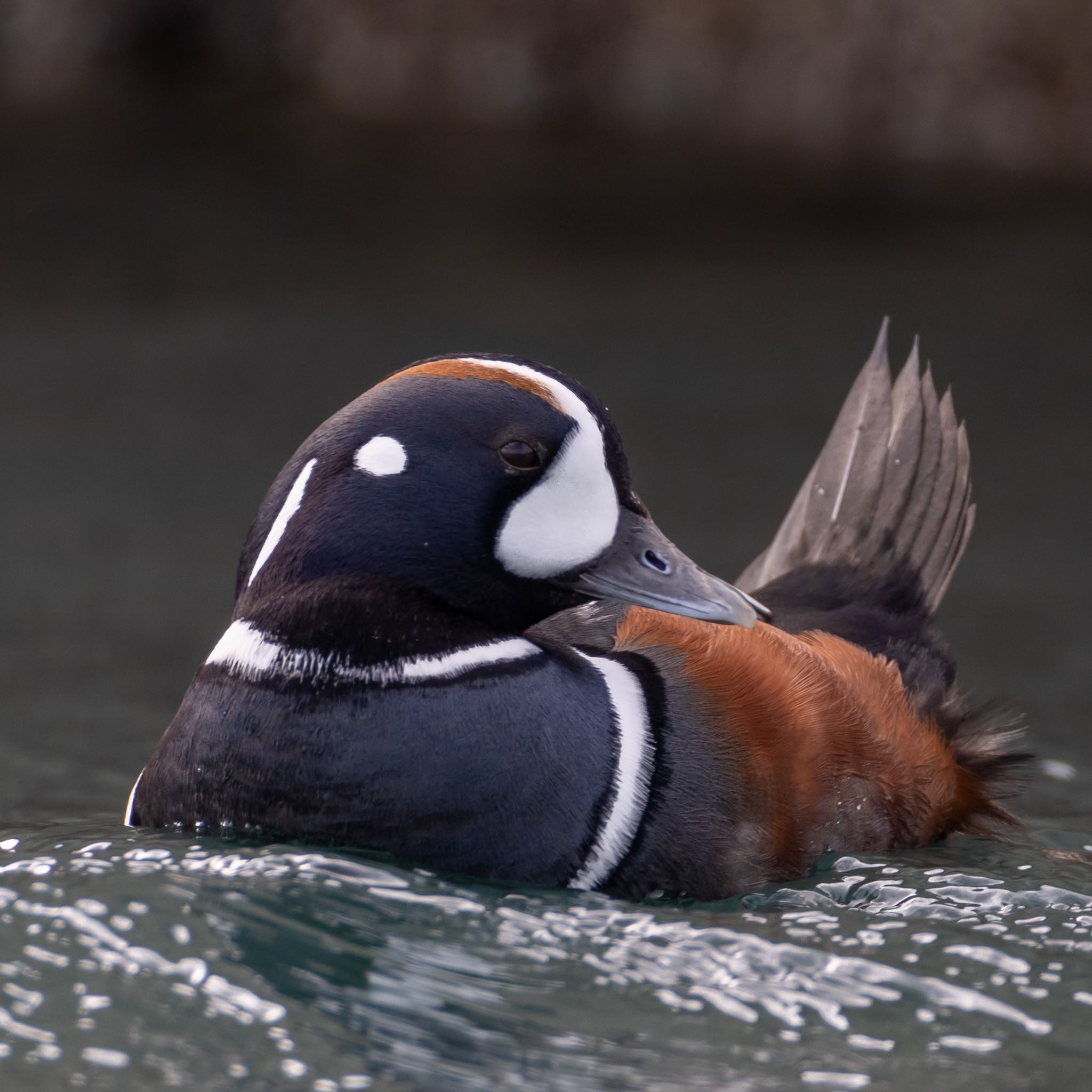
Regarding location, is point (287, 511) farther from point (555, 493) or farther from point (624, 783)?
point (624, 783)

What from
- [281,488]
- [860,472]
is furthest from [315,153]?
[281,488]

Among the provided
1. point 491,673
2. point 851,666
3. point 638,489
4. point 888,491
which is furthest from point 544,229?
point 491,673

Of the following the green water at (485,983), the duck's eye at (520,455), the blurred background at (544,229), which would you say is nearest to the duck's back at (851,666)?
the green water at (485,983)

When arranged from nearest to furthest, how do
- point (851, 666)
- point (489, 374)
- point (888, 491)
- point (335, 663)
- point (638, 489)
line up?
point (335, 663) < point (489, 374) < point (851, 666) < point (888, 491) < point (638, 489)

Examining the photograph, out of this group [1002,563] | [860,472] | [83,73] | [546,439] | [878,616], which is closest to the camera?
[546,439]

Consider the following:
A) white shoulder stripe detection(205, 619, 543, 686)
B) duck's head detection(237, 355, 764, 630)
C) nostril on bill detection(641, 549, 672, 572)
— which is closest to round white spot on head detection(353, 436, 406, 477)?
duck's head detection(237, 355, 764, 630)

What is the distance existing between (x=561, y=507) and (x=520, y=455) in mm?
110

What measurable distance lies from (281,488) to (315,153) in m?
6.35

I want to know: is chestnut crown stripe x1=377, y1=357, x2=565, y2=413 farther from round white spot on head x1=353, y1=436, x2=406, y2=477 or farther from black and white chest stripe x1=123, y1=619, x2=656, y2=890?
black and white chest stripe x1=123, y1=619, x2=656, y2=890

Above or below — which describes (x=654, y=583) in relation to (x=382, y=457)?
below

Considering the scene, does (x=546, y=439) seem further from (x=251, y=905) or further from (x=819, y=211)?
(x=819, y=211)

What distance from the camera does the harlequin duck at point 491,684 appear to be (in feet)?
7.84

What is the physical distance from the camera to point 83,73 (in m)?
8.32

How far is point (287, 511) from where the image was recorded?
8.36 ft
